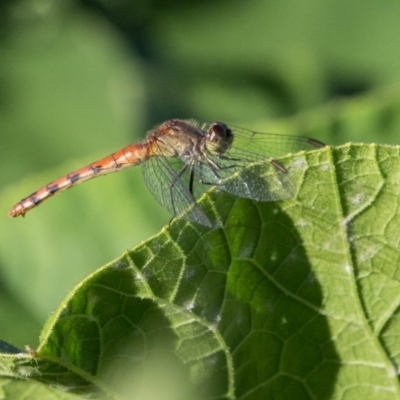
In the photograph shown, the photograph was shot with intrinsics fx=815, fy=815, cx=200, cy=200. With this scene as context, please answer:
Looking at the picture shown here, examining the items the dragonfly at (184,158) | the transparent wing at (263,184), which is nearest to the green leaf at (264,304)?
the transparent wing at (263,184)

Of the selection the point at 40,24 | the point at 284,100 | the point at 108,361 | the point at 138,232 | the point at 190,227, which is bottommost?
the point at 108,361

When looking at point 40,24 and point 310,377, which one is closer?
point 310,377

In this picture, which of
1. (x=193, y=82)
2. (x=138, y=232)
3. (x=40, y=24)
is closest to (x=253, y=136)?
(x=138, y=232)

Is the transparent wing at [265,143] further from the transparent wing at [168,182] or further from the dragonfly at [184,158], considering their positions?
the transparent wing at [168,182]

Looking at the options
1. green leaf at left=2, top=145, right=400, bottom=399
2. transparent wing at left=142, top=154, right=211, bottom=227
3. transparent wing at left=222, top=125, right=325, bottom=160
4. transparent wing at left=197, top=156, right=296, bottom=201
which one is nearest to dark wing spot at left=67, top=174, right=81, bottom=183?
transparent wing at left=142, top=154, right=211, bottom=227

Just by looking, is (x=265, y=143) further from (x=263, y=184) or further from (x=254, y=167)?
(x=263, y=184)

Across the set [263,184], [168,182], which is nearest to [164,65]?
[168,182]

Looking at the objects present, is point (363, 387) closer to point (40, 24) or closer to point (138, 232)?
point (138, 232)
